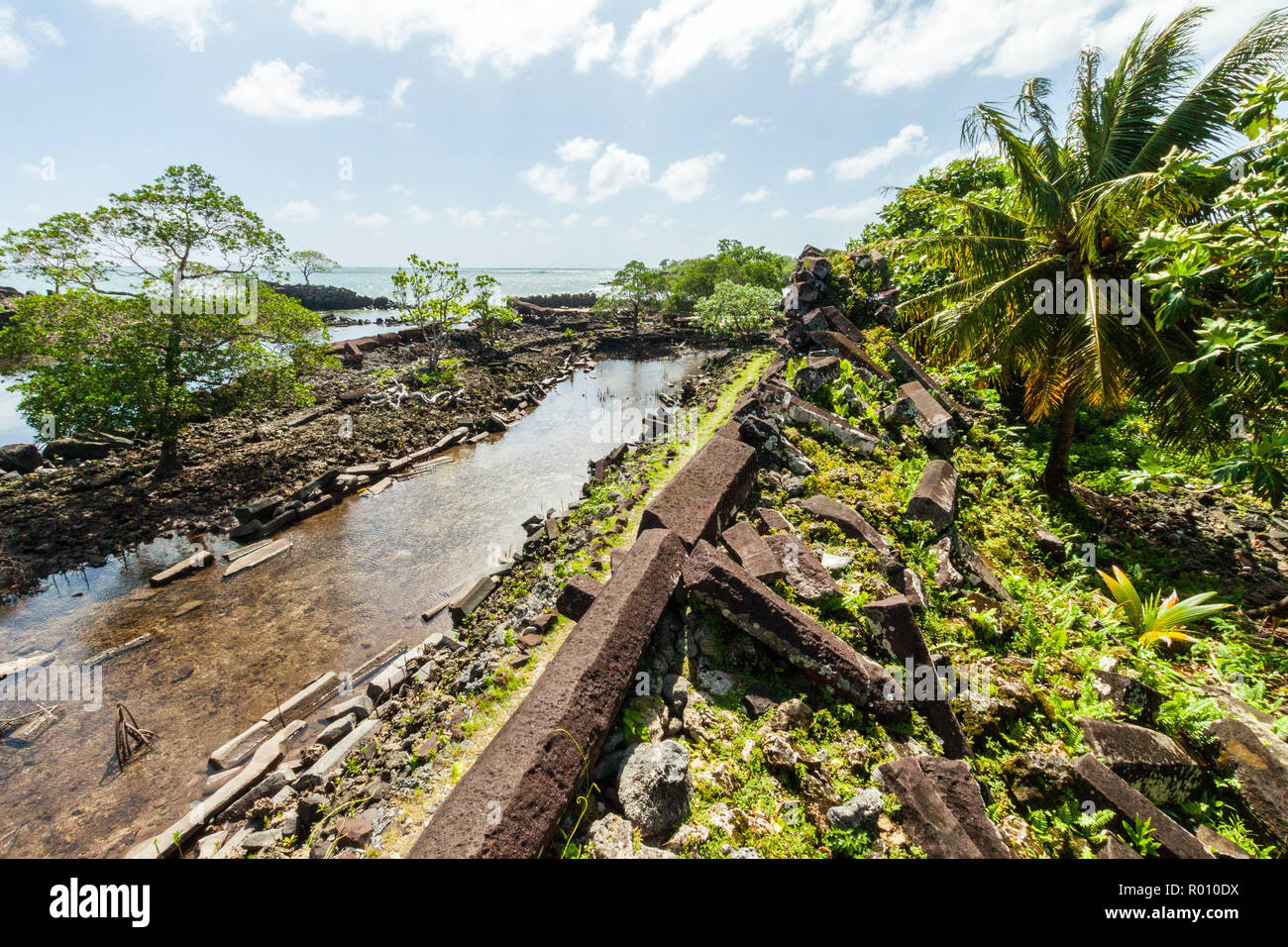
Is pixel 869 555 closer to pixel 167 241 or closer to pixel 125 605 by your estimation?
pixel 125 605

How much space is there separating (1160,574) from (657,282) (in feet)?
128

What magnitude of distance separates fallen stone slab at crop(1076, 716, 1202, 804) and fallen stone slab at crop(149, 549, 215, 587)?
12.3m

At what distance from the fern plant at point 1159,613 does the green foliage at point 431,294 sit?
20.9m

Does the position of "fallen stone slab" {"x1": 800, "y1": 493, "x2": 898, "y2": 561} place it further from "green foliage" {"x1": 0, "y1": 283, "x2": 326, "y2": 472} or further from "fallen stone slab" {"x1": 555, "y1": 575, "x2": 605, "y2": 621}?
"green foliage" {"x1": 0, "y1": 283, "x2": 326, "y2": 472}

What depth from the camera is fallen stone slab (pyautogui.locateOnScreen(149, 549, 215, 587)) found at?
805 cm

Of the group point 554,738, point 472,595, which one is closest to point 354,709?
point 472,595

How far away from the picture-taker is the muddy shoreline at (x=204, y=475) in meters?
8.79

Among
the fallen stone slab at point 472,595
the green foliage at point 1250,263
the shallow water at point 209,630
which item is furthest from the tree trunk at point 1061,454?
the fallen stone slab at point 472,595

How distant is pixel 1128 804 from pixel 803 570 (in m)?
2.56

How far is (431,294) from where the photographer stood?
20.0 metres

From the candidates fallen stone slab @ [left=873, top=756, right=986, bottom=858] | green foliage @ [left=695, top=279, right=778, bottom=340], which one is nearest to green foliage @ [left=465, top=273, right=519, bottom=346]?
green foliage @ [left=695, top=279, right=778, bottom=340]

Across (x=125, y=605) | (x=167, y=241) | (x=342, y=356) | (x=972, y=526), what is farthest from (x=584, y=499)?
(x=342, y=356)

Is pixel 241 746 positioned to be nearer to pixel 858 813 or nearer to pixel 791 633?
pixel 791 633

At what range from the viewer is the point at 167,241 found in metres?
9.66
